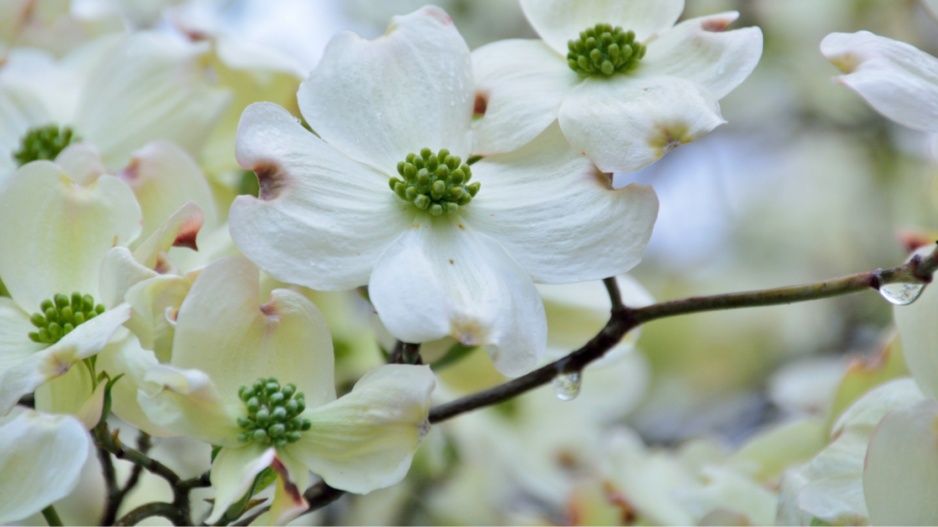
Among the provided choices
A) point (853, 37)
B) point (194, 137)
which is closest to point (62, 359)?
point (194, 137)

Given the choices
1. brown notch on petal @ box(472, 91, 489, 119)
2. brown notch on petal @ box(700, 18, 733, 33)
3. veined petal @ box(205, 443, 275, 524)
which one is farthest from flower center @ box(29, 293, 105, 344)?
brown notch on petal @ box(700, 18, 733, 33)

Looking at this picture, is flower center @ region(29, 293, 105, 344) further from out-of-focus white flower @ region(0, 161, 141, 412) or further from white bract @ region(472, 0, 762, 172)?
white bract @ region(472, 0, 762, 172)

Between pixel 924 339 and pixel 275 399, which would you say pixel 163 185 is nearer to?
pixel 275 399

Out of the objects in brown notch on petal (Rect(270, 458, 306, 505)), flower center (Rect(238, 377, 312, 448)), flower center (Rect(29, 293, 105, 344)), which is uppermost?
flower center (Rect(29, 293, 105, 344))

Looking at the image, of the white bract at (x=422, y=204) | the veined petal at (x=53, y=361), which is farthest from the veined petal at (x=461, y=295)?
the veined petal at (x=53, y=361)

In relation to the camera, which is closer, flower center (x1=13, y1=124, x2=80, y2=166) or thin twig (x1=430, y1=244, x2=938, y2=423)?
thin twig (x1=430, y1=244, x2=938, y2=423)

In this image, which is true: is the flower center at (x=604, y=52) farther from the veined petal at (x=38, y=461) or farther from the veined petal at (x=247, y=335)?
the veined petal at (x=38, y=461)
